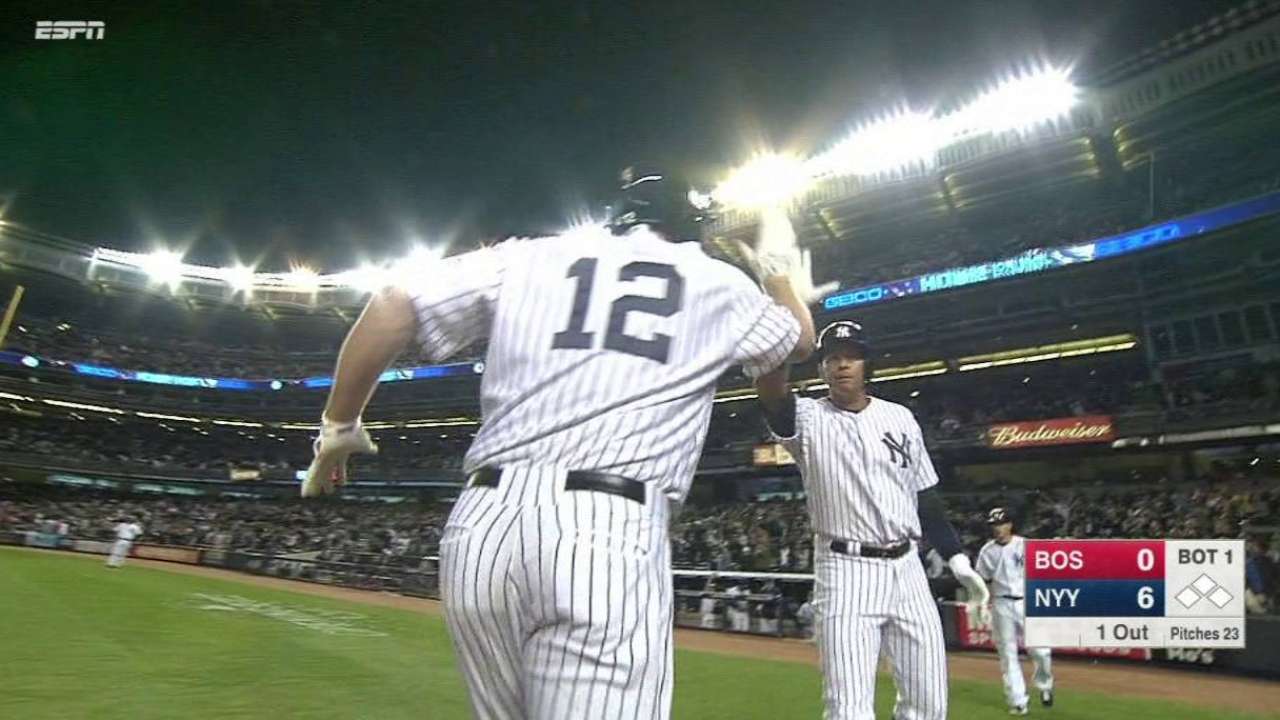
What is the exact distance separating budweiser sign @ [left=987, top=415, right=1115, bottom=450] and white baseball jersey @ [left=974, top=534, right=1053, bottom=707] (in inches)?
544

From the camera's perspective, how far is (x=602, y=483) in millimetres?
1819

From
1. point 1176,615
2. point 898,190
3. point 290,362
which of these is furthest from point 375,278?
point 1176,615

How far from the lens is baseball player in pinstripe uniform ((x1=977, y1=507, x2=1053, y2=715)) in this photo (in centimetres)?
842

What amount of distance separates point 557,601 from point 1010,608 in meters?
8.82

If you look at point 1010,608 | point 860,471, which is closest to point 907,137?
point 1010,608

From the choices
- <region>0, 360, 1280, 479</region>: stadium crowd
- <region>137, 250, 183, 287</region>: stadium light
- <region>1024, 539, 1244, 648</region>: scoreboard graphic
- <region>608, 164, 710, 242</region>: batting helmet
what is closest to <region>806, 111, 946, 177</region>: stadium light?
<region>0, 360, 1280, 479</region>: stadium crowd

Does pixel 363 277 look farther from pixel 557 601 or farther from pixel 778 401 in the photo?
pixel 557 601

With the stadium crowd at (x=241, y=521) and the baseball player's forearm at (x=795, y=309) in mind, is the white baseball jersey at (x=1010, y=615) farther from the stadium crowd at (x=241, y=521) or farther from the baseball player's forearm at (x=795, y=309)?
the stadium crowd at (x=241, y=521)

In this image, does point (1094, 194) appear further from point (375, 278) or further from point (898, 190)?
point (375, 278)

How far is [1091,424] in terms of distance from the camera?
22359mm

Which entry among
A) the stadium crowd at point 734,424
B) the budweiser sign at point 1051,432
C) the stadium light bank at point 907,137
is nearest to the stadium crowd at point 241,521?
the stadium crowd at point 734,424

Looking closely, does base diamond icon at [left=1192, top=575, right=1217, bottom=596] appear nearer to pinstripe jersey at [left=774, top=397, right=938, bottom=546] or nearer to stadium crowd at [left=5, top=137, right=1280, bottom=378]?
pinstripe jersey at [left=774, top=397, right=938, bottom=546]

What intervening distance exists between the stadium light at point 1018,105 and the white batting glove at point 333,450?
2824 centimetres

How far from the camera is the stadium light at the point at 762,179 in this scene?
30.4m
